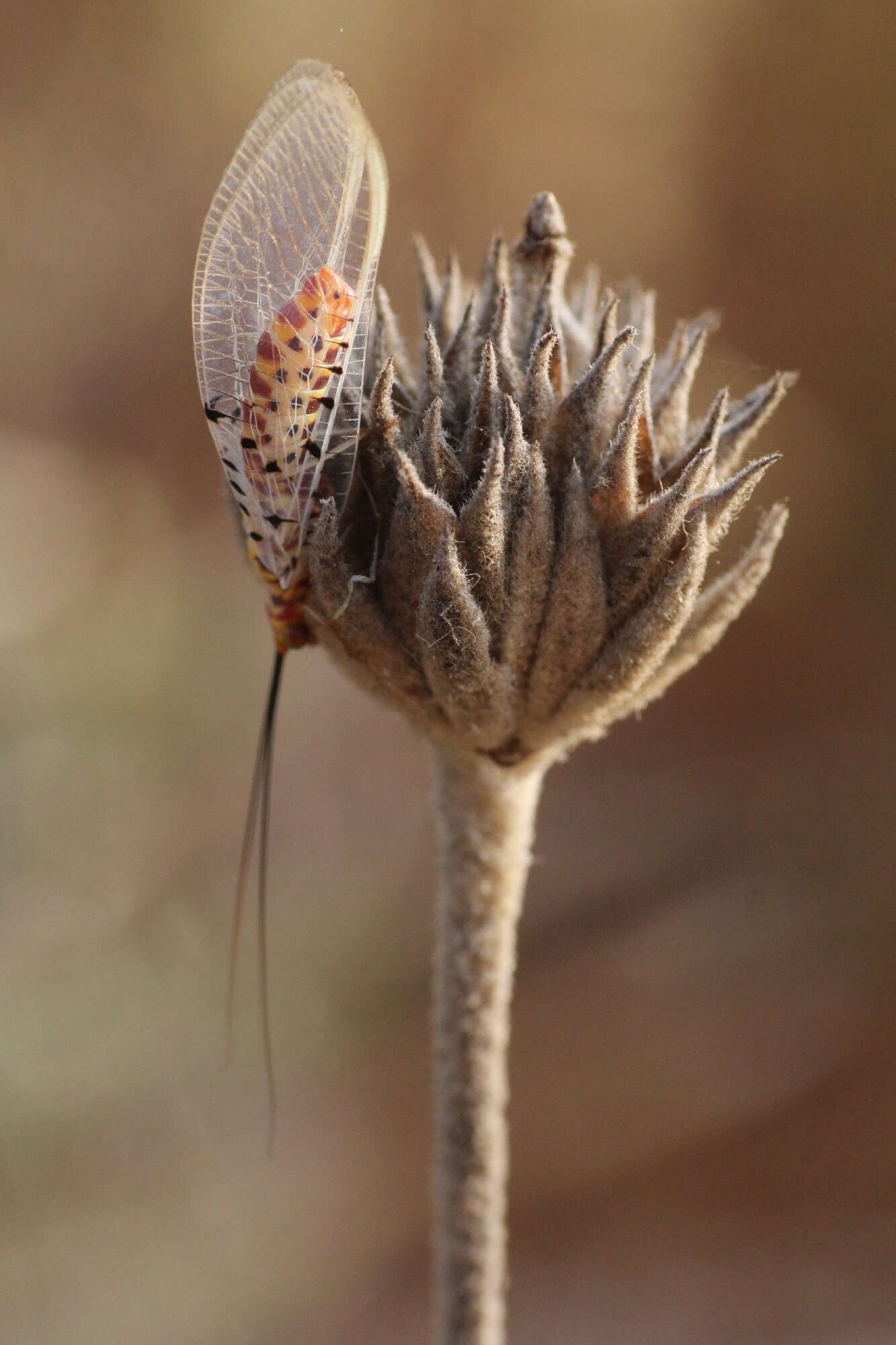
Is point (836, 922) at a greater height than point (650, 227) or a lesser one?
lesser

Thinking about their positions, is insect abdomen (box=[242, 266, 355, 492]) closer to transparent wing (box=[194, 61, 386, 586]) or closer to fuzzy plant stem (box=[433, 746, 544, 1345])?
transparent wing (box=[194, 61, 386, 586])

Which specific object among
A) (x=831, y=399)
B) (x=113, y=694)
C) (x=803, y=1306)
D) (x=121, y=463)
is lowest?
(x=803, y=1306)

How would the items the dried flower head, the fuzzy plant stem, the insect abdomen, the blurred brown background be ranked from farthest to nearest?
1. the blurred brown background
2. the fuzzy plant stem
3. the insect abdomen
4. the dried flower head

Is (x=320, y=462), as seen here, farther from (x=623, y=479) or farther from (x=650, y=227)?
(x=650, y=227)

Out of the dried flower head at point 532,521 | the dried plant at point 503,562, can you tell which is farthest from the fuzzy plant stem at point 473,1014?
the dried flower head at point 532,521

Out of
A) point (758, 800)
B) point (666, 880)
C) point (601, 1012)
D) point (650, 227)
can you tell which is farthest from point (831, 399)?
point (601, 1012)

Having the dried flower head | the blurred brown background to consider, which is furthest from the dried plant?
the blurred brown background

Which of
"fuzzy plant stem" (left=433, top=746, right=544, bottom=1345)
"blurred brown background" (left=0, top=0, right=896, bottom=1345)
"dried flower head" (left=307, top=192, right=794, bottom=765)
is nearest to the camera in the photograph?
"dried flower head" (left=307, top=192, right=794, bottom=765)
